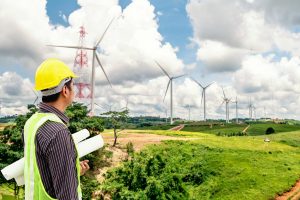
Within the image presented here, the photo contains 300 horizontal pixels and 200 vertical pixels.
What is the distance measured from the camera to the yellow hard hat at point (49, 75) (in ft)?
13.7

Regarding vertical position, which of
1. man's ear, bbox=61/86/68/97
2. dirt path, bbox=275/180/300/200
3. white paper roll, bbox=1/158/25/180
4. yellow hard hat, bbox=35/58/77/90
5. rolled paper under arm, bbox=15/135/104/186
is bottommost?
dirt path, bbox=275/180/300/200

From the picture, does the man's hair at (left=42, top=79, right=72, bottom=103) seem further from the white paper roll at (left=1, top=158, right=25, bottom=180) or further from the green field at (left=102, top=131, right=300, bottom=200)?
the green field at (left=102, top=131, right=300, bottom=200)

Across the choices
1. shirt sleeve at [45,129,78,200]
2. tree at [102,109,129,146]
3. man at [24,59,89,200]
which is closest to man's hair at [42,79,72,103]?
man at [24,59,89,200]

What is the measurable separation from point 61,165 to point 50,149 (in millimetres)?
175

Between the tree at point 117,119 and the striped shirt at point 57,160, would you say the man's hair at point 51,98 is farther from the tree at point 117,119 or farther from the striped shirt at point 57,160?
the tree at point 117,119

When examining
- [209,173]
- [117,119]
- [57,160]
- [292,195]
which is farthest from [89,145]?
[117,119]

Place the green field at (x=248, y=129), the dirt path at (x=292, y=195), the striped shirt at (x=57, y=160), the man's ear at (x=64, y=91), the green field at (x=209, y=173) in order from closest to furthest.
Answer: the striped shirt at (x=57, y=160), the man's ear at (x=64, y=91), the green field at (x=209, y=173), the dirt path at (x=292, y=195), the green field at (x=248, y=129)

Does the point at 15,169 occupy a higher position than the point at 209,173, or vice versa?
the point at 15,169

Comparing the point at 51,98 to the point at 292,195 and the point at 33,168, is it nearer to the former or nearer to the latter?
the point at 33,168

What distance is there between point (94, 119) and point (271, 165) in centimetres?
1939

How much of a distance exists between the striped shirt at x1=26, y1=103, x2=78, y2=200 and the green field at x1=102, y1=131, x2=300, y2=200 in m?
19.4

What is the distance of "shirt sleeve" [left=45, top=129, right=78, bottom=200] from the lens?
382cm

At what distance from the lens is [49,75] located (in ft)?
13.7

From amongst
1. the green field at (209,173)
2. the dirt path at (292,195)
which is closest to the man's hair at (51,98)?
the green field at (209,173)
